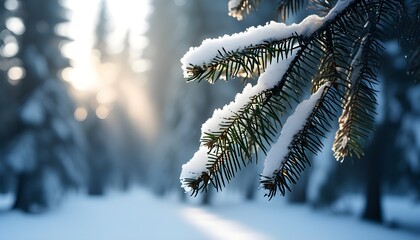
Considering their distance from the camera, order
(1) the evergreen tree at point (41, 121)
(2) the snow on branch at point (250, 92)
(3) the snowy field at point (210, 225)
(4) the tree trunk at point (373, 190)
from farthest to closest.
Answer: (1) the evergreen tree at point (41, 121) < (4) the tree trunk at point (373, 190) < (3) the snowy field at point (210, 225) < (2) the snow on branch at point (250, 92)

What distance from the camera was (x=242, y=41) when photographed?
148 centimetres

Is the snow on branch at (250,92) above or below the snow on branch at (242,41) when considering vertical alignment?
below

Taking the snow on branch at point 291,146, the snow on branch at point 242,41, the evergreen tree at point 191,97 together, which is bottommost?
the snow on branch at point 291,146

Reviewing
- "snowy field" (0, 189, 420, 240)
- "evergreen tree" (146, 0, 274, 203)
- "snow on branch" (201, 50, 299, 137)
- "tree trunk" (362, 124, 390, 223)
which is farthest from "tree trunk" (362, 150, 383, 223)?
"snow on branch" (201, 50, 299, 137)

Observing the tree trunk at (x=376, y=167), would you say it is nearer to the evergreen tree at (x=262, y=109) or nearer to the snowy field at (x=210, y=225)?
the snowy field at (x=210, y=225)

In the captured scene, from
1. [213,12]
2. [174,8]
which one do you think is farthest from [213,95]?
A: [174,8]

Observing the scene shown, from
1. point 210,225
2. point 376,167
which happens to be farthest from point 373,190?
point 210,225

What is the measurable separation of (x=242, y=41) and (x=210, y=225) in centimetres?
994

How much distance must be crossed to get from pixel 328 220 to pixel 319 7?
1027 cm

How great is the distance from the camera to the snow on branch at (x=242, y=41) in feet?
4.64

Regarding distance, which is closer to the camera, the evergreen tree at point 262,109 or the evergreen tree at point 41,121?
the evergreen tree at point 262,109

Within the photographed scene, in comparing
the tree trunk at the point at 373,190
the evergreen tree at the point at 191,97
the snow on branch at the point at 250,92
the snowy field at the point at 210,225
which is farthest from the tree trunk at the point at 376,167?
the snow on branch at the point at 250,92

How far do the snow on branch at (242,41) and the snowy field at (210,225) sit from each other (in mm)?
7729

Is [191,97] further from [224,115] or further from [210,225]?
[224,115]
